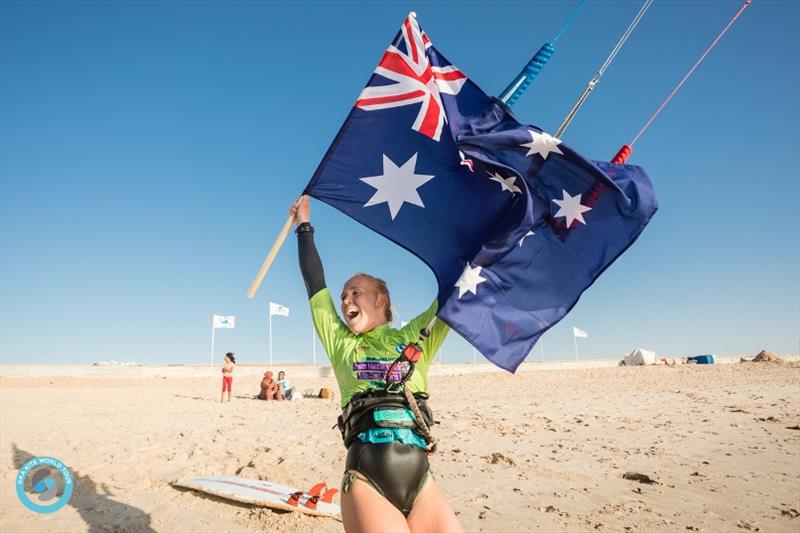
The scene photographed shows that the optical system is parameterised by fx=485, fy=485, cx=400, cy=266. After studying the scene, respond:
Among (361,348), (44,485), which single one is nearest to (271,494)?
(44,485)

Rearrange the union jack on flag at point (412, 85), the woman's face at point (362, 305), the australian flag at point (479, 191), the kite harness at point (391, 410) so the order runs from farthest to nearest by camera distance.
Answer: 1. the union jack on flag at point (412, 85)
2. the australian flag at point (479, 191)
3. the woman's face at point (362, 305)
4. the kite harness at point (391, 410)

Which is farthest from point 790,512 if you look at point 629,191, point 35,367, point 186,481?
point 35,367

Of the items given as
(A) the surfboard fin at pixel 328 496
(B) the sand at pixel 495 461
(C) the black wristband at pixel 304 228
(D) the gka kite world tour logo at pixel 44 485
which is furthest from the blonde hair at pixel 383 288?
(D) the gka kite world tour logo at pixel 44 485

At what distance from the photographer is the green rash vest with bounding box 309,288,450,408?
261cm

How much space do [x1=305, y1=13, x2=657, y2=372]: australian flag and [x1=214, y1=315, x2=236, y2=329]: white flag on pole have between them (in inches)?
1923

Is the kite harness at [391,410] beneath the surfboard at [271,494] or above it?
above

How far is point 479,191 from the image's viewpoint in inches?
161

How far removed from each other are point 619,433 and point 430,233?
319 inches

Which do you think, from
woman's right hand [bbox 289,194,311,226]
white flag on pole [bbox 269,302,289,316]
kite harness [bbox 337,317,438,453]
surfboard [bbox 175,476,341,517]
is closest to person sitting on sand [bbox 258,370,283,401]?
surfboard [bbox 175,476,341,517]

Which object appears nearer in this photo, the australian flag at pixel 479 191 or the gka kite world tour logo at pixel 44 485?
the australian flag at pixel 479 191

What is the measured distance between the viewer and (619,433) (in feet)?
32.4

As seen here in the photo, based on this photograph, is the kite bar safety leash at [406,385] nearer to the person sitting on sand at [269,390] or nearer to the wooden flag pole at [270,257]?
the wooden flag pole at [270,257]

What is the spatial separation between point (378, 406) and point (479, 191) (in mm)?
2225

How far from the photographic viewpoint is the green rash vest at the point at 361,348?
2.61 meters
